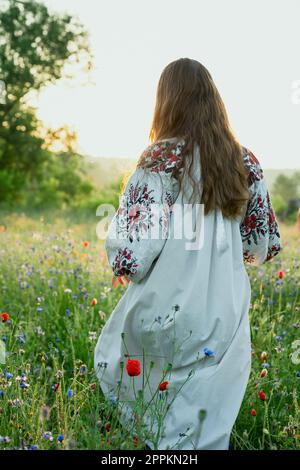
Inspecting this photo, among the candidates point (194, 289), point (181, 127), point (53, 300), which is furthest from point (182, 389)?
point (53, 300)

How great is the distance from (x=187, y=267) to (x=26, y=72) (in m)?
14.3

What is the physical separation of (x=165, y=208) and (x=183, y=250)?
0.20 m

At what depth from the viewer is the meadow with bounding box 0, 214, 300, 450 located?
8.18ft

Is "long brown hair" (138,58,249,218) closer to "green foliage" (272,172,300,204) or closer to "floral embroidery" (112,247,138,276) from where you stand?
"floral embroidery" (112,247,138,276)

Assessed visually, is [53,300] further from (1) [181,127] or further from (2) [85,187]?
(2) [85,187]

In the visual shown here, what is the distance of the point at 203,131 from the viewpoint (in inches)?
108

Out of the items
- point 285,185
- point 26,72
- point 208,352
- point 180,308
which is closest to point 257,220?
point 180,308

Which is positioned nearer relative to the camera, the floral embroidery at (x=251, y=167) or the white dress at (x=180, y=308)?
the white dress at (x=180, y=308)

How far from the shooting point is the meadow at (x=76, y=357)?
8.18ft

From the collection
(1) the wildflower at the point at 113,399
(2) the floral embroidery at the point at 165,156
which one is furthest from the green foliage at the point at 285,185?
(1) the wildflower at the point at 113,399

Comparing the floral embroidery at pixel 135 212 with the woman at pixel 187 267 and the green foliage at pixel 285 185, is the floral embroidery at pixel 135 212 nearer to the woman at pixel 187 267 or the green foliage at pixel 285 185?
the woman at pixel 187 267

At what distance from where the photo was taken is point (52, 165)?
17328mm

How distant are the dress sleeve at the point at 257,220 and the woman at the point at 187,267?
8 centimetres

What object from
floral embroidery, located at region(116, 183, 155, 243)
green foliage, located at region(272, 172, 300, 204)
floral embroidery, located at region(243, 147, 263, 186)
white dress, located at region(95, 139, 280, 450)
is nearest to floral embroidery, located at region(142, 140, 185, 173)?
white dress, located at region(95, 139, 280, 450)
